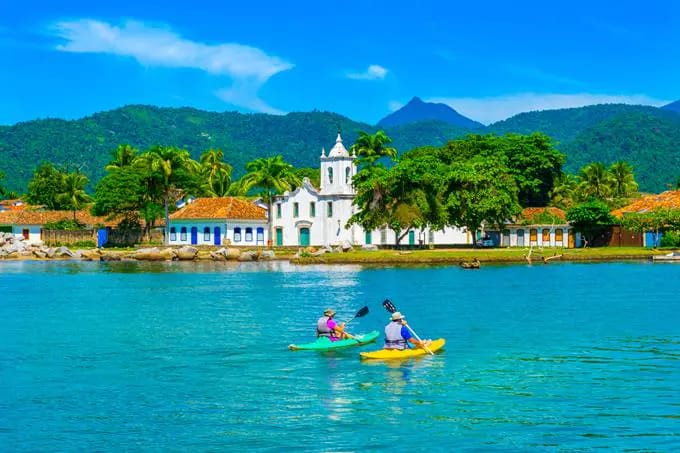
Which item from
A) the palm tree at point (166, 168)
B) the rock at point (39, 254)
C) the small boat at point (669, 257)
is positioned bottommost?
the small boat at point (669, 257)

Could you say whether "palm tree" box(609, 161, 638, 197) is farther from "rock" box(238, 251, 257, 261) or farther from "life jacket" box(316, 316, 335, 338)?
"life jacket" box(316, 316, 335, 338)

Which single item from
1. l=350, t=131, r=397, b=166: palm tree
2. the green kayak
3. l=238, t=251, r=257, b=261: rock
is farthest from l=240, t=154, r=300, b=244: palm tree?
the green kayak

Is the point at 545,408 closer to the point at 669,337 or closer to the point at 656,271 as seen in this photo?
the point at 669,337

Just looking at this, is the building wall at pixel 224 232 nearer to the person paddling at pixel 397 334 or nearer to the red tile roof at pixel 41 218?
the red tile roof at pixel 41 218

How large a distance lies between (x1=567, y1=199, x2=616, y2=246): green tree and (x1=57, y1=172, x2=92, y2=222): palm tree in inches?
2837

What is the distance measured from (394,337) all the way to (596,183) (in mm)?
110667

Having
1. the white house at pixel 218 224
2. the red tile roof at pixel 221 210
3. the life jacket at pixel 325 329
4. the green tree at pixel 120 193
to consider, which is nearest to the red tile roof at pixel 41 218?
the green tree at pixel 120 193

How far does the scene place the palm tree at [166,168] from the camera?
11006 centimetres

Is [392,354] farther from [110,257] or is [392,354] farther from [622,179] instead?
[622,179]

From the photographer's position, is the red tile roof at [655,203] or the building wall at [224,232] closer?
the red tile roof at [655,203]

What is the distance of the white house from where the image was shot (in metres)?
A: 107

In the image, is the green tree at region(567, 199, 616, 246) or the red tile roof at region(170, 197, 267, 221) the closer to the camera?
the green tree at region(567, 199, 616, 246)

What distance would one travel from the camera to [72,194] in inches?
5320

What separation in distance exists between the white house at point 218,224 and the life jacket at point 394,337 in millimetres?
78048
